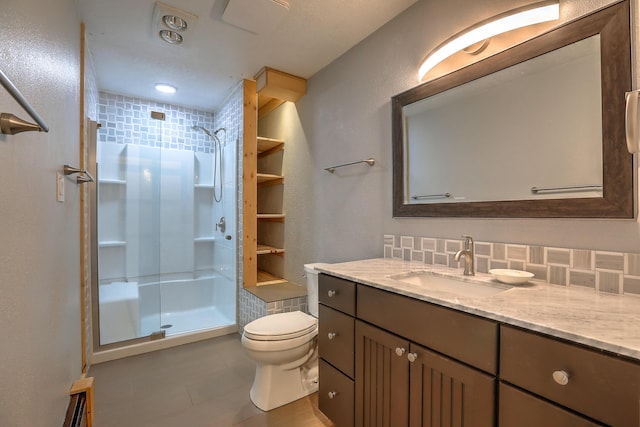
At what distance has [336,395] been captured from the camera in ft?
4.85

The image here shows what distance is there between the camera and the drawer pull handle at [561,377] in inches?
27.7

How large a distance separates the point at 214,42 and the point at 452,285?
2.25 m

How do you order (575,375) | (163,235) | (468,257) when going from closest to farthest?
(575,375) → (468,257) → (163,235)

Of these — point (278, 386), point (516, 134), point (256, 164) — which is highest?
point (256, 164)

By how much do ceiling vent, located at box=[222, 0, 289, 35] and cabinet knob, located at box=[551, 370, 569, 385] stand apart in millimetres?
2061

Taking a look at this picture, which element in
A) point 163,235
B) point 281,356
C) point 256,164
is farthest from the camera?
point 163,235

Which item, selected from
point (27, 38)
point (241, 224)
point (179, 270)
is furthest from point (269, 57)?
point (179, 270)

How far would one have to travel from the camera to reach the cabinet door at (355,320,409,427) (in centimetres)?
113

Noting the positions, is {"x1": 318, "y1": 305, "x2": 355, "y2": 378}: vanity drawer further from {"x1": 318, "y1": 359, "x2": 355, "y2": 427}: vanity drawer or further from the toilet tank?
the toilet tank

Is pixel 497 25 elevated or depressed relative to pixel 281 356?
elevated

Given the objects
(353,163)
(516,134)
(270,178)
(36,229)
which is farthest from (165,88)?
(516,134)

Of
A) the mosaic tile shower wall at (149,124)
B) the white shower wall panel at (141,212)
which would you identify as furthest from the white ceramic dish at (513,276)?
the mosaic tile shower wall at (149,124)

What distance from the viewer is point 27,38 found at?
2.97 ft

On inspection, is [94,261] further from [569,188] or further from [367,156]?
[569,188]
